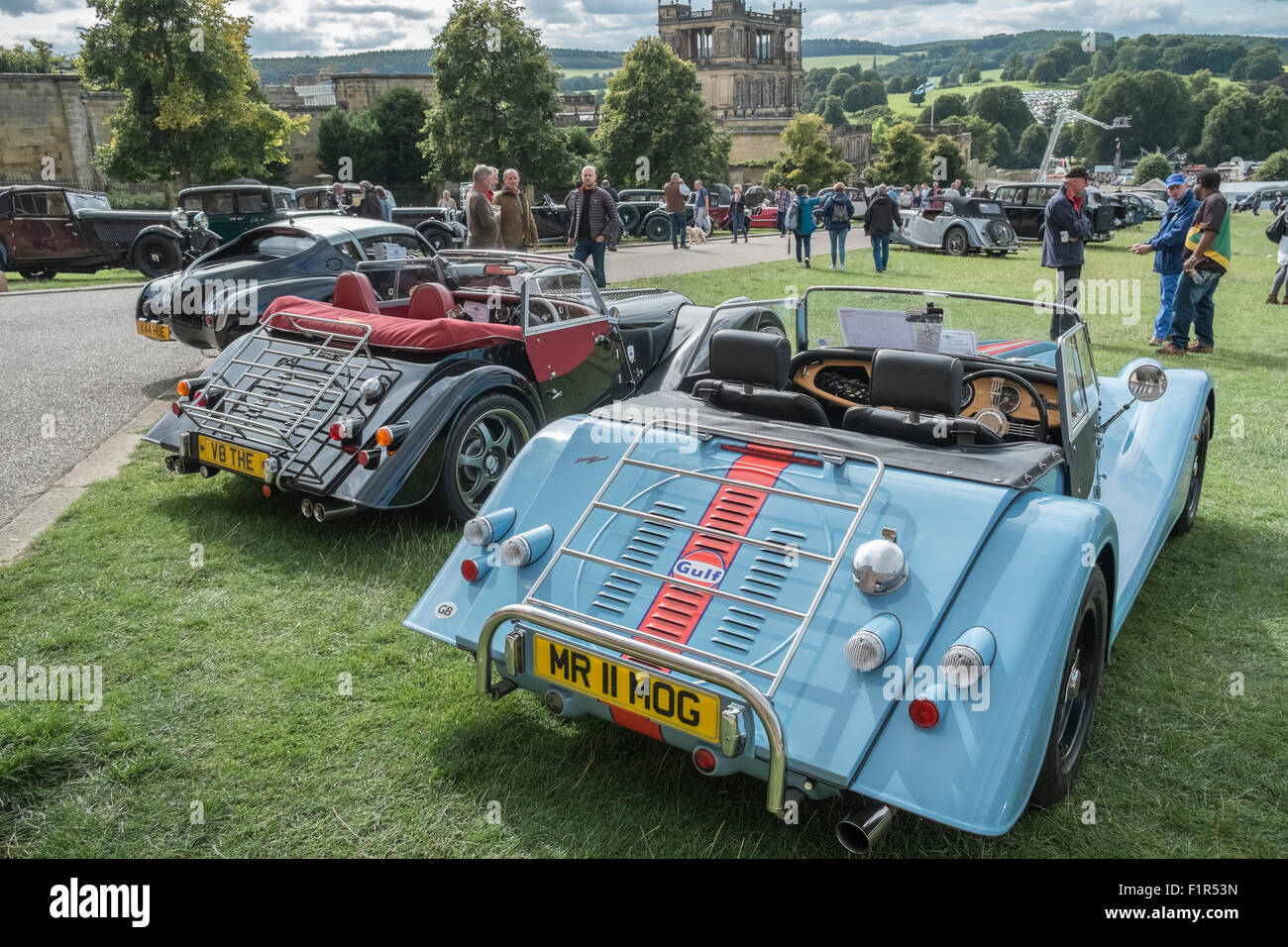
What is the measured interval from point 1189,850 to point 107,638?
4.39 meters

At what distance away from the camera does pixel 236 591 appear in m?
4.79

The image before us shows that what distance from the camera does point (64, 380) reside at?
979 cm

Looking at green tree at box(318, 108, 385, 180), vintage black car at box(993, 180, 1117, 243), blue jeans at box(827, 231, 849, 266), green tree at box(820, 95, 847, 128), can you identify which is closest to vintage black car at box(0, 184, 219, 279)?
blue jeans at box(827, 231, 849, 266)

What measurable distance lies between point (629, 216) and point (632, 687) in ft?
88.9

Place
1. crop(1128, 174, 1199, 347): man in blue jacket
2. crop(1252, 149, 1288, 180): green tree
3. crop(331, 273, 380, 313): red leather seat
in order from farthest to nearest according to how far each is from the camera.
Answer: crop(1252, 149, 1288, 180): green tree → crop(1128, 174, 1199, 347): man in blue jacket → crop(331, 273, 380, 313): red leather seat

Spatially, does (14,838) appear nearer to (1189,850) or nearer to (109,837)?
(109,837)

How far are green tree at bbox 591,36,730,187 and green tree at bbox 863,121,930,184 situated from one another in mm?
20952

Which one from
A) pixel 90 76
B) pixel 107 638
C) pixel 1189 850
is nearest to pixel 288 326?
pixel 107 638

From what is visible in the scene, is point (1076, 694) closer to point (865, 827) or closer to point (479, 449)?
point (865, 827)

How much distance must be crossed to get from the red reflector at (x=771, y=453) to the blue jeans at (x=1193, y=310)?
8.80m

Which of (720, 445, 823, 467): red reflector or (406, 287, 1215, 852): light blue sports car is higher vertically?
(720, 445, 823, 467): red reflector

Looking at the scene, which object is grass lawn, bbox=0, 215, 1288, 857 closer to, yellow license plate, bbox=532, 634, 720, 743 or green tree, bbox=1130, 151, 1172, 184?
yellow license plate, bbox=532, 634, 720, 743

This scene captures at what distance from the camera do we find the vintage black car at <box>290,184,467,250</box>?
19.4 metres
